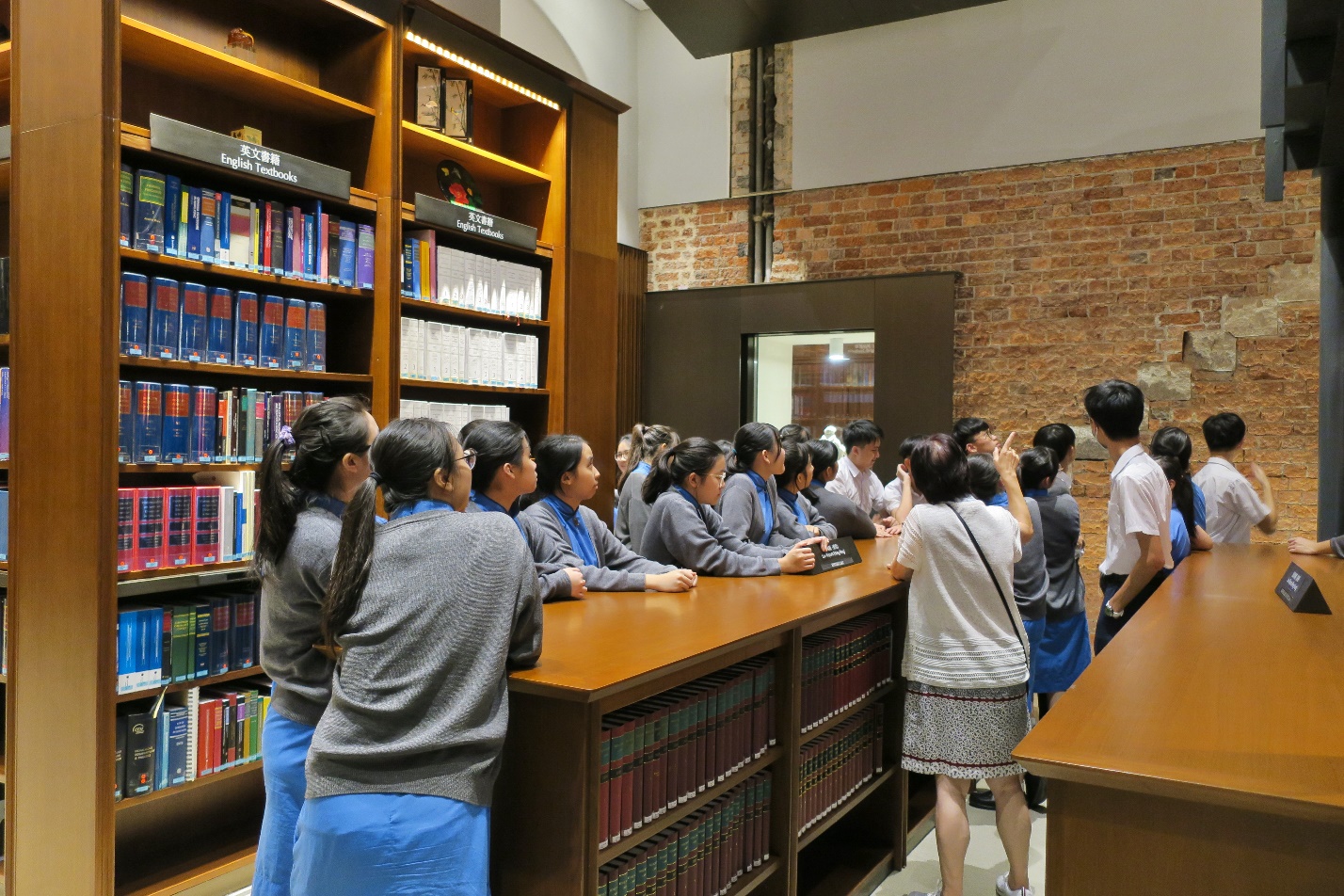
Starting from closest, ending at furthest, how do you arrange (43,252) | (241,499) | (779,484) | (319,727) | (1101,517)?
(319,727) → (43,252) → (241,499) → (779,484) → (1101,517)

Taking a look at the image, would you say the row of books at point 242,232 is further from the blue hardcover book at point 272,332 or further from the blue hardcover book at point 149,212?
the blue hardcover book at point 272,332

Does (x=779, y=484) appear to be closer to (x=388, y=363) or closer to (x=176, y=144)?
(x=388, y=363)

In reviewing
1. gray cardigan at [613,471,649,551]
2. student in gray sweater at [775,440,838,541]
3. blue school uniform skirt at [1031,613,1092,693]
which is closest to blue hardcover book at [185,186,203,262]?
gray cardigan at [613,471,649,551]

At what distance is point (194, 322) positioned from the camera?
3.28m

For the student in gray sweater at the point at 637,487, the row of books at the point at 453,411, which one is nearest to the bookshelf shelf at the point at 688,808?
the student in gray sweater at the point at 637,487

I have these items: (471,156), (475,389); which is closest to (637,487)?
(475,389)

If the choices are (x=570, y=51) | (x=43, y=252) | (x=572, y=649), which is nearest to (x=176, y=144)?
(x=43, y=252)

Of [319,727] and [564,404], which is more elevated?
[564,404]

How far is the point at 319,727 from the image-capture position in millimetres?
1790

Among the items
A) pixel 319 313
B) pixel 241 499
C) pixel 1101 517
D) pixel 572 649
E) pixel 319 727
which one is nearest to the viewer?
pixel 319 727

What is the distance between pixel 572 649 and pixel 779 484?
2401 millimetres

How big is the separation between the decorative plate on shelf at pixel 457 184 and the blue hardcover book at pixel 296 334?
1.09m

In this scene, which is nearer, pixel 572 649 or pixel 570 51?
pixel 572 649

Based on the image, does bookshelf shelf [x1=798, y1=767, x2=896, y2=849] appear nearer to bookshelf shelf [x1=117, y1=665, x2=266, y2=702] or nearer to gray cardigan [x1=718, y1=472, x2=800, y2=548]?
gray cardigan [x1=718, y1=472, x2=800, y2=548]
